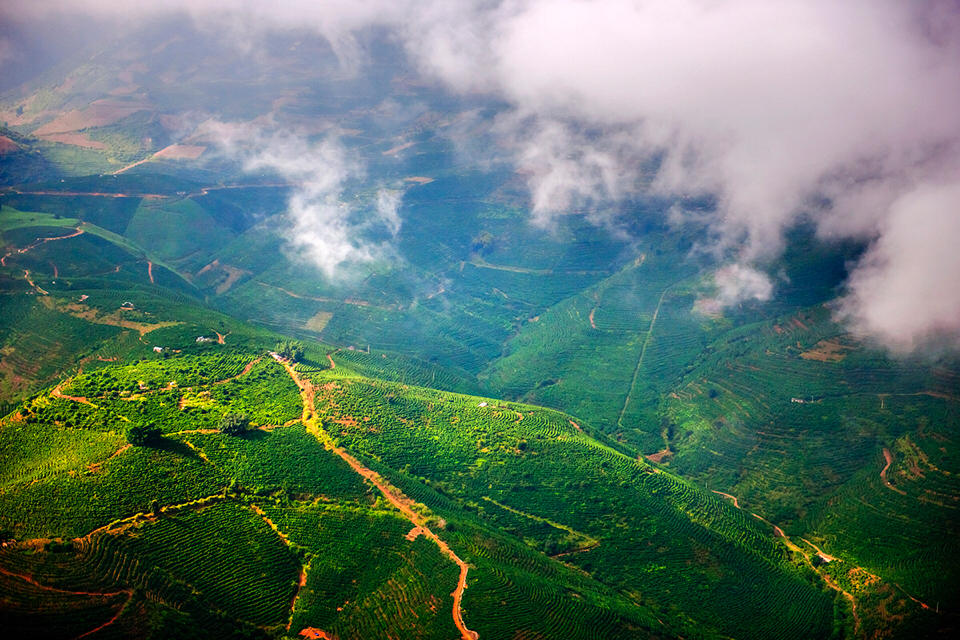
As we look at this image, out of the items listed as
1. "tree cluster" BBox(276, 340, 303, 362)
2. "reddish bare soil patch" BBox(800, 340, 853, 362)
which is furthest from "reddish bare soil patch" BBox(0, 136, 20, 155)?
"reddish bare soil patch" BBox(800, 340, 853, 362)

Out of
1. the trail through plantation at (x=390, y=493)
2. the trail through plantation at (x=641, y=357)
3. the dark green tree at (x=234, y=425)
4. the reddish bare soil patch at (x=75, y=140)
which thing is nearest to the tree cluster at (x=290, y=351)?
the trail through plantation at (x=390, y=493)

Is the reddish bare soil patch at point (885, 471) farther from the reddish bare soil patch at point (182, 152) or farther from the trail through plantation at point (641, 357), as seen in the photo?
the reddish bare soil patch at point (182, 152)

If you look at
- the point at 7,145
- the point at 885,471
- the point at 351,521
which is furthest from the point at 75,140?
the point at 885,471

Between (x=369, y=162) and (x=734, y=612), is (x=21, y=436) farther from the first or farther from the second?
(x=369, y=162)

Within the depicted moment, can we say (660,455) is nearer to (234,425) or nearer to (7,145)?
(234,425)

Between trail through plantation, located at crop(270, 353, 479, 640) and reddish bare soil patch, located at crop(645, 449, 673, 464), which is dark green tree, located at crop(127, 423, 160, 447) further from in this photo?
reddish bare soil patch, located at crop(645, 449, 673, 464)

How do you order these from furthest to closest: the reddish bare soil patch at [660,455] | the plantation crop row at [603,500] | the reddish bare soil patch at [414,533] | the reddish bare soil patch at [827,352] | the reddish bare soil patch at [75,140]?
the reddish bare soil patch at [75,140]
the reddish bare soil patch at [827,352]
the reddish bare soil patch at [660,455]
the plantation crop row at [603,500]
the reddish bare soil patch at [414,533]
